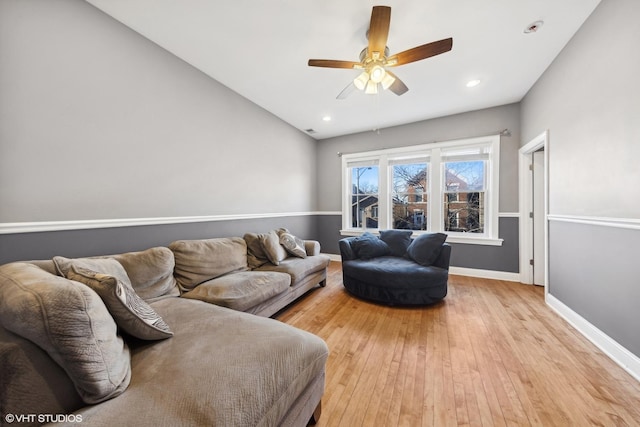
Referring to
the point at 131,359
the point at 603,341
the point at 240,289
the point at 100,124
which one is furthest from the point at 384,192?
the point at 131,359

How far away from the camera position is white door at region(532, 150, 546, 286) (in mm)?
3129

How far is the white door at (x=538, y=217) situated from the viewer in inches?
123

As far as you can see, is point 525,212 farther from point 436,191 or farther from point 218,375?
point 218,375

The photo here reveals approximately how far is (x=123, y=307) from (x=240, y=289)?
3.22 ft

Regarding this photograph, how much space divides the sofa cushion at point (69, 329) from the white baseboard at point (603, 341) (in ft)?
9.94

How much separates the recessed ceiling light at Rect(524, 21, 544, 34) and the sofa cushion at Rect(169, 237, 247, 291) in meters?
3.55

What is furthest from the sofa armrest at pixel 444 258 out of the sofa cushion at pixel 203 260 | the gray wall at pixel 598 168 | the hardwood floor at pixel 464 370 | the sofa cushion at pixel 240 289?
the sofa cushion at pixel 203 260

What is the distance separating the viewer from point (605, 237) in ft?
5.88

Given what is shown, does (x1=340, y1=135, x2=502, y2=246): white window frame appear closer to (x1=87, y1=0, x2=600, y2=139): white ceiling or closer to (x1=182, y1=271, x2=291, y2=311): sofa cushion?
(x1=87, y1=0, x2=600, y2=139): white ceiling

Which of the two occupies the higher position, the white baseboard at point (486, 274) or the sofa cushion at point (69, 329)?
the sofa cushion at point (69, 329)

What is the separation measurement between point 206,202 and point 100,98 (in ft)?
4.16

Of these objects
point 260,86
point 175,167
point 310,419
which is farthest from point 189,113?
point 310,419

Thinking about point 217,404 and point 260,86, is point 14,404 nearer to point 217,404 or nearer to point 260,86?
point 217,404

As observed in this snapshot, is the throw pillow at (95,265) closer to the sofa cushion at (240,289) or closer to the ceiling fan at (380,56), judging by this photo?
the sofa cushion at (240,289)
